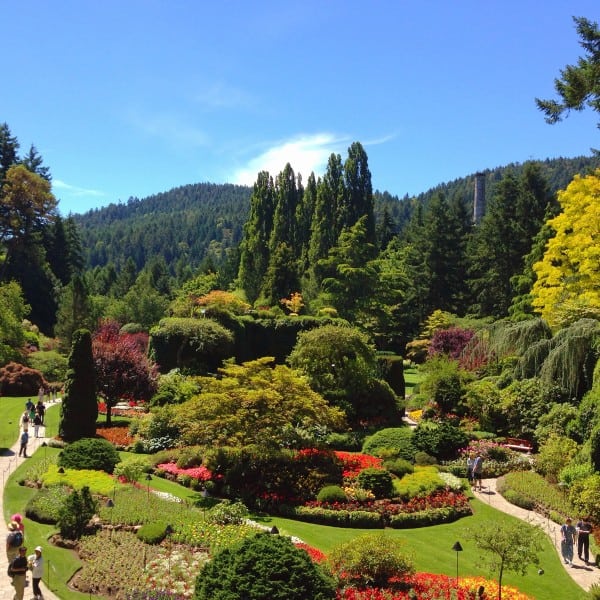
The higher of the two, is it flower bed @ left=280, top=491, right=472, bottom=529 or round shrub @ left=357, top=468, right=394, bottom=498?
round shrub @ left=357, top=468, right=394, bottom=498

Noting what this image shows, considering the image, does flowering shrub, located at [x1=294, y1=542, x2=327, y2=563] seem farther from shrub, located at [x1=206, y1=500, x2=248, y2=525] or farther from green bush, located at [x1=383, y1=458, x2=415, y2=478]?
green bush, located at [x1=383, y1=458, x2=415, y2=478]

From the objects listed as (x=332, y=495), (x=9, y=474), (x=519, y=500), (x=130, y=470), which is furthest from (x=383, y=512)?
(x=9, y=474)

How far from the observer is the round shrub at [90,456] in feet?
64.8

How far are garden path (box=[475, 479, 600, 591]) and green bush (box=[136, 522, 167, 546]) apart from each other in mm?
8676

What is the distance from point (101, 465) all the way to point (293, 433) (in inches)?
259

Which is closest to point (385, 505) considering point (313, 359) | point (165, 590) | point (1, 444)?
point (165, 590)

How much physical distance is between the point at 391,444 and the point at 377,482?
16.7 feet

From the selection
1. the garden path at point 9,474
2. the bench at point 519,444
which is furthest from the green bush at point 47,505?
the bench at point 519,444

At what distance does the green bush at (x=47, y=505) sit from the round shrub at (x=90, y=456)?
2.33 m

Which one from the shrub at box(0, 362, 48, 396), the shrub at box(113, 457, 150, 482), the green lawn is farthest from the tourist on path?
the shrub at box(0, 362, 48, 396)

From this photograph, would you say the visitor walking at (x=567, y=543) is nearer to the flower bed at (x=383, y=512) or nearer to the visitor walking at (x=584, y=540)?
the visitor walking at (x=584, y=540)

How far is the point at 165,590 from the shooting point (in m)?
11.8

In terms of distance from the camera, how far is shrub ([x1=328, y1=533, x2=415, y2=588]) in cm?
1234

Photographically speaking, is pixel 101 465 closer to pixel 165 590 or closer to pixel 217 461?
pixel 217 461
